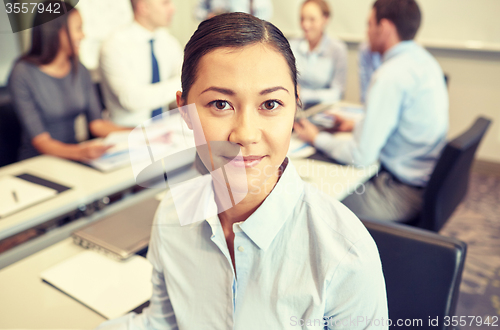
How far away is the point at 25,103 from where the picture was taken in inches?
73.6

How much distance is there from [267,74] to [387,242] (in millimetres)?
500

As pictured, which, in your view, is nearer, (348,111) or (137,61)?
(137,61)

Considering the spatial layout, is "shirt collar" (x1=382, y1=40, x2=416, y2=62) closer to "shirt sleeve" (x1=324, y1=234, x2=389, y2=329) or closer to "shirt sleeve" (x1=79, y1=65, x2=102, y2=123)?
"shirt sleeve" (x1=324, y1=234, x2=389, y2=329)

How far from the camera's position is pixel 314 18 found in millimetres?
2676

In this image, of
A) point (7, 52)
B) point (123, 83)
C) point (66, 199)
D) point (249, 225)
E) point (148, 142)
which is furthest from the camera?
point (7, 52)

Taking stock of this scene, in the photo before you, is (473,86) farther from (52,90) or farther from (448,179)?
(52,90)

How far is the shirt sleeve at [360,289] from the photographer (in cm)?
56

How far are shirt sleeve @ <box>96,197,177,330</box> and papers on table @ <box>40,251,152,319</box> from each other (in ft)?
0.36

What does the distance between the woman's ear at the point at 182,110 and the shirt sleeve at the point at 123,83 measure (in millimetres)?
1264

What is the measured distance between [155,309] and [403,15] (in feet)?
4.98

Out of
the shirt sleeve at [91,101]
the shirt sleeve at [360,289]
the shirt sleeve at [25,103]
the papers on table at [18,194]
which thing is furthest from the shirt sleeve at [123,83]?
the shirt sleeve at [360,289]

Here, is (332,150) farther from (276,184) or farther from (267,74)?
(267,74)

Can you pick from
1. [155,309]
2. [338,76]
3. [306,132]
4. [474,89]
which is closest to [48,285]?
[155,309]

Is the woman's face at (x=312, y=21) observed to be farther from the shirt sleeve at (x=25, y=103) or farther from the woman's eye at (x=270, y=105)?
the woman's eye at (x=270, y=105)
